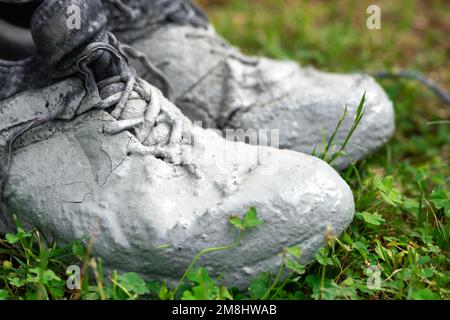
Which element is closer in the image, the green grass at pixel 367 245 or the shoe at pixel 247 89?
the green grass at pixel 367 245

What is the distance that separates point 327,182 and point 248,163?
0.20m

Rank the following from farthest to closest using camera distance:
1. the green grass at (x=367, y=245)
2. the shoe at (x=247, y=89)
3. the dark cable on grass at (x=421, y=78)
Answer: the dark cable on grass at (x=421, y=78)
the shoe at (x=247, y=89)
the green grass at (x=367, y=245)

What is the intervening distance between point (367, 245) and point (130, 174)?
0.57 meters

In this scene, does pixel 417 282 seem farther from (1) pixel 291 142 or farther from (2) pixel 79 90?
(2) pixel 79 90

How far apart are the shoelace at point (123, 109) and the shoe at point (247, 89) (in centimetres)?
25

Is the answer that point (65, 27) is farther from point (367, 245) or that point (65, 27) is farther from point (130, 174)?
point (367, 245)

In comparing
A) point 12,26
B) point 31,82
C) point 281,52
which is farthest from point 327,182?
point 281,52

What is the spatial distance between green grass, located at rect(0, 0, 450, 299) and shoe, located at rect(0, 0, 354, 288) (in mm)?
37

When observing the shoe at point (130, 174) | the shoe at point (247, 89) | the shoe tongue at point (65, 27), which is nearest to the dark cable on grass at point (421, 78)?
the shoe at point (247, 89)

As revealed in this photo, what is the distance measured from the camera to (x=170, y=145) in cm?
135

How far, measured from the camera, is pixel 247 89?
1.77m

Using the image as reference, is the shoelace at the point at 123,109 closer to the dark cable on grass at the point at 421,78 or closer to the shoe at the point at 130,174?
the shoe at the point at 130,174

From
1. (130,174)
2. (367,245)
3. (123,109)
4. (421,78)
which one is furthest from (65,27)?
(421,78)

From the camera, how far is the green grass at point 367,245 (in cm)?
122
